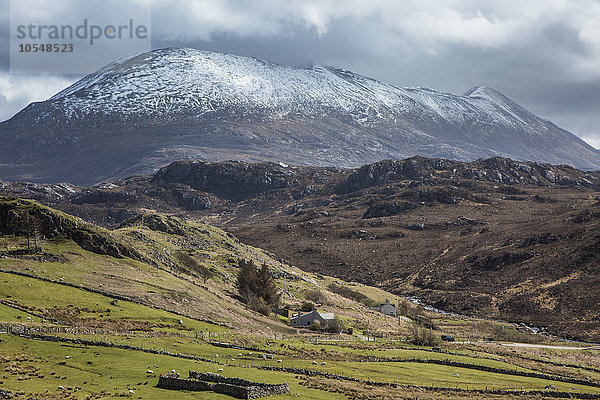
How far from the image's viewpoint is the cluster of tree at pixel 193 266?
418 feet

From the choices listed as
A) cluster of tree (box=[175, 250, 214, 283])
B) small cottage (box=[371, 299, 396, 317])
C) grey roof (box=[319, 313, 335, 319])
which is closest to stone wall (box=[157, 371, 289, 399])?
grey roof (box=[319, 313, 335, 319])

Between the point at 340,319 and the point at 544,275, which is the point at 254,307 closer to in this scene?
the point at 340,319

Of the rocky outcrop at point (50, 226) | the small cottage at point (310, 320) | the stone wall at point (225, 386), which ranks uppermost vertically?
the rocky outcrop at point (50, 226)

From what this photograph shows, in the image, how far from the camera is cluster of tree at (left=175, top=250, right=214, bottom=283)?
128 meters

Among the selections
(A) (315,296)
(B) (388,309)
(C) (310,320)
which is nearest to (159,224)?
(A) (315,296)

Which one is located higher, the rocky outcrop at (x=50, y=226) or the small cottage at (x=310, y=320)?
the rocky outcrop at (x=50, y=226)

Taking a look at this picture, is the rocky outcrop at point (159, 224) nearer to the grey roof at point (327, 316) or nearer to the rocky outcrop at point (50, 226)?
the rocky outcrop at point (50, 226)

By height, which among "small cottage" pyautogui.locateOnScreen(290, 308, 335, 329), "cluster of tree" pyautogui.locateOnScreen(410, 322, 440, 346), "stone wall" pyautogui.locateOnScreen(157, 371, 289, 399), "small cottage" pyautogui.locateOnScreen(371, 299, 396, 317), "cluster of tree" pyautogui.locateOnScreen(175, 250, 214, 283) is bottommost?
"small cottage" pyautogui.locateOnScreen(371, 299, 396, 317)

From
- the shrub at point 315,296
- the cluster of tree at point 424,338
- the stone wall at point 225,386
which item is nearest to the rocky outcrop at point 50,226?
the shrub at point 315,296

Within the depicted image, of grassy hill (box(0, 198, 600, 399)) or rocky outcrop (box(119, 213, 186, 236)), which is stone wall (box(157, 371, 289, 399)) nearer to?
grassy hill (box(0, 198, 600, 399))

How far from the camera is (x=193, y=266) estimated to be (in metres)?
132

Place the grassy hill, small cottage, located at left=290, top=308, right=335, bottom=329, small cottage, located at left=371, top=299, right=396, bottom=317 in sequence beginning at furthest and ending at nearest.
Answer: small cottage, located at left=371, top=299, right=396, bottom=317 → small cottage, located at left=290, top=308, right=335, bottom=329 → the grassy hill

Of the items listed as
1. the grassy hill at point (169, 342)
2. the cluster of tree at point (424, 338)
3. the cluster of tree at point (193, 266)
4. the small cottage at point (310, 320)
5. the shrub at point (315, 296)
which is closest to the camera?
the grassy hill at point (169, 342)

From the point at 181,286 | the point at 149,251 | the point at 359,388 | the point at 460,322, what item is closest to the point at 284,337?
the point at 181,286
